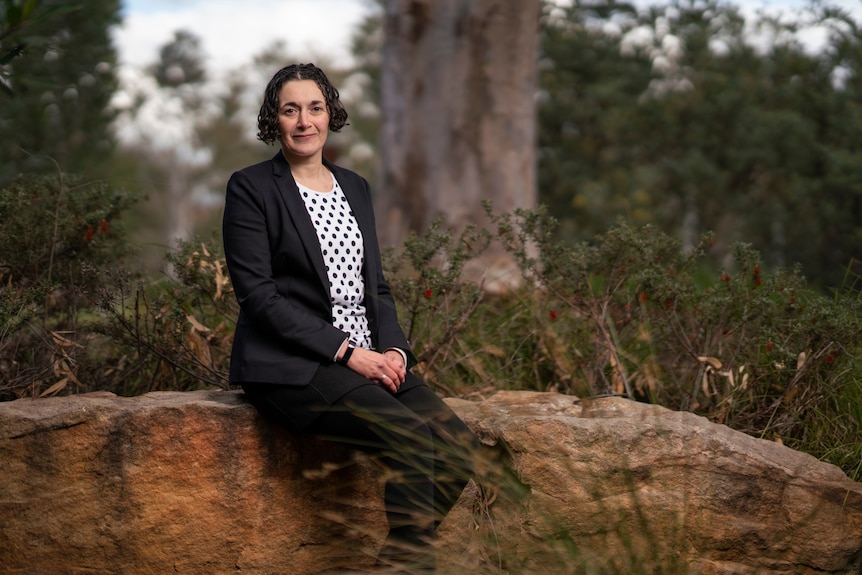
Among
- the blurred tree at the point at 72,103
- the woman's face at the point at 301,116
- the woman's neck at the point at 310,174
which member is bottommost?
the woman's neck at the point at 310,174

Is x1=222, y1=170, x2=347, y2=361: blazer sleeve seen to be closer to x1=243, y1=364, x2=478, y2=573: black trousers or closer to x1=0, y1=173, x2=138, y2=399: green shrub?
x1=243, y1=364, x2=478, y2=573: black trousers

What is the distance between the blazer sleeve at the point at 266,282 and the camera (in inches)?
140

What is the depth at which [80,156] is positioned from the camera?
1120 centimetres

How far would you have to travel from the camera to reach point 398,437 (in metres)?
3.49

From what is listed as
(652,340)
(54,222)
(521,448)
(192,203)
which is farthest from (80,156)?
(192,203)

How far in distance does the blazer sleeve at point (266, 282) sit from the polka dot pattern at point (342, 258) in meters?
0.09

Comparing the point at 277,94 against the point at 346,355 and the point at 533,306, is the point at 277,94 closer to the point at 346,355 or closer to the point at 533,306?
the point at 346,355

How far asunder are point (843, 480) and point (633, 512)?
33.8 inches

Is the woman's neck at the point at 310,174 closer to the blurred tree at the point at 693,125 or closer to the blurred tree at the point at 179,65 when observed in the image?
the blurred tree at the point at 693,125

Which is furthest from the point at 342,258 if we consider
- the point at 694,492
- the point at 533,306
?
the point at 533,306

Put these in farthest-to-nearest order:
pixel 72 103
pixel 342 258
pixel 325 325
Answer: pixel 72 103 < pixel 342 258 < pixel 325 325

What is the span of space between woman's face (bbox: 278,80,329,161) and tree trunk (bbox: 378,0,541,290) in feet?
13.3

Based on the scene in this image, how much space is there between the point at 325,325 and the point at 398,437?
48cm

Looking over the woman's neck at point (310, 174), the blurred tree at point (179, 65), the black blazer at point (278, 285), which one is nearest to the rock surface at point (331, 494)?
the black blazer at point (278, 285)
